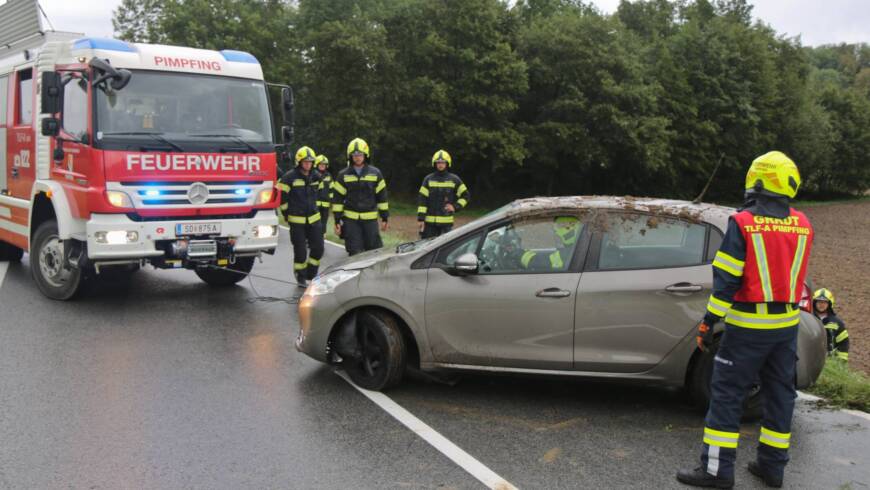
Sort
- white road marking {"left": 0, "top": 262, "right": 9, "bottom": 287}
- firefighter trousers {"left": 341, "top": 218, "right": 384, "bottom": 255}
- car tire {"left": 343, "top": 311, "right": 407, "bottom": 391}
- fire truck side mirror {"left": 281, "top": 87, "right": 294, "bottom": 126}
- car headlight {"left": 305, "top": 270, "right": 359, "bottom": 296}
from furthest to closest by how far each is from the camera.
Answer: white road marking {"left": 0, "top": 262, "right": 9, "bottom": 287}, firefighter trousers {"left": 341, "top": 218, "right": 384, "bottom": 255}, fire truck side mirror {"left": 281, "top": 87, "right": 294, "bottom": 126}, car headlight {"left": 305, "top": 270, "right": 359, "bottom": 296}, car tire {"left": 343, "top": 311, "right": 407, "bottom": 391}

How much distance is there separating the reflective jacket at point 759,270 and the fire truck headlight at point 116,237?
651 cm

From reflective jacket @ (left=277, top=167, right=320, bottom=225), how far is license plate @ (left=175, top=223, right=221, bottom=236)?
1464mm

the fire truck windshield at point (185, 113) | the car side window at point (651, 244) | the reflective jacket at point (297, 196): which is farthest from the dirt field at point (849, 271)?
the fire truck windshield at point (185, 113)

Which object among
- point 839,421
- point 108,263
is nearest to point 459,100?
point 108,263

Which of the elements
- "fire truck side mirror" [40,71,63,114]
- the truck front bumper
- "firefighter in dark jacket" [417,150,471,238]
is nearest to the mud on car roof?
the truck front bumper

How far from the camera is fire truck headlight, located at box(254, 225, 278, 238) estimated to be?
31.4 feet

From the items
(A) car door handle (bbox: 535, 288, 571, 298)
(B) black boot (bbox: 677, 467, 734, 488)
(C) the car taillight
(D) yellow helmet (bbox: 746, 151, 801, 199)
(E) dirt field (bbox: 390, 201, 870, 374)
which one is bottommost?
(E) dirt field (bbox: 390, 201, 870, 374)

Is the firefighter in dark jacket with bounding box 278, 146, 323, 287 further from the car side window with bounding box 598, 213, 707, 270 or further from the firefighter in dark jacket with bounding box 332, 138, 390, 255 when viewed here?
the car side window with bounding box 598, 213, 707, 270

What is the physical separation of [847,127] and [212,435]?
8049 centimetres

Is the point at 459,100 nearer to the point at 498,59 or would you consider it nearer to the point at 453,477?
the point at 498,59

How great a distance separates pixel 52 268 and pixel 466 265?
6.12 m

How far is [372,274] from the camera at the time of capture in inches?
238

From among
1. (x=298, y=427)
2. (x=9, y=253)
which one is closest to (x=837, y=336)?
(x=298, y=427)

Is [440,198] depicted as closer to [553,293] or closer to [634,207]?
[634,207]
